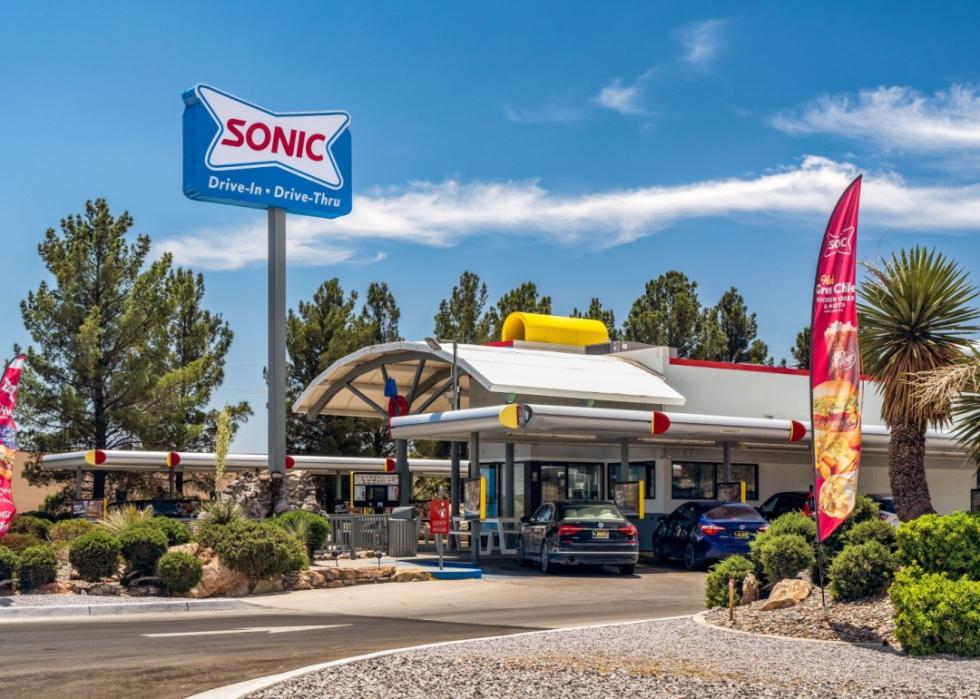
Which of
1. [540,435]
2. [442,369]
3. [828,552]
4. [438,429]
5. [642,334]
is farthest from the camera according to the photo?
[642,334]

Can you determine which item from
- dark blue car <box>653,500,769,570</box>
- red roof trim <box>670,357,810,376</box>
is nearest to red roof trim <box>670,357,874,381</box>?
red roof trim <box>670,357,810,376</box>

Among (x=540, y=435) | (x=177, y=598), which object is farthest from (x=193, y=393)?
(x=177, y=598)

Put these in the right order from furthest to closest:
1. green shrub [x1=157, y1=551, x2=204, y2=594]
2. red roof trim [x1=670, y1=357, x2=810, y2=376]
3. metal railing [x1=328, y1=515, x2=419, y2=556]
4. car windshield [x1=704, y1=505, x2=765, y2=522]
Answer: red roof trim [x1=670, y1=357, x2=810, y2=376] < metal railing [x1=328, y1=515, x2=419, y2=556] < car windshield [x1=704, y1=505, x2=765, y2=522] < green shrub [x1=157, y1=551, x2=204, y2=594]

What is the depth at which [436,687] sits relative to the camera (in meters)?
9.76

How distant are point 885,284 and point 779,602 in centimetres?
745

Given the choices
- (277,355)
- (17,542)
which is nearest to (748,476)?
(277,355)

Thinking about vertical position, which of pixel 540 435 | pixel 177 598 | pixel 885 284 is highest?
pixel 885 284

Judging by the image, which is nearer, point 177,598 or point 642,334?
point 177,598

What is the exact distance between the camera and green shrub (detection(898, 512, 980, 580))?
12422mm

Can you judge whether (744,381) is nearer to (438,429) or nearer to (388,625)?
(438,429)

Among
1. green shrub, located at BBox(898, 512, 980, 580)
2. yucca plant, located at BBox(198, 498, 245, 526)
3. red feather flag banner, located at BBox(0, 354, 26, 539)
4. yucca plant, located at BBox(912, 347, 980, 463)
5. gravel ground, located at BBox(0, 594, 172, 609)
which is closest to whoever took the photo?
green shrub, located at BBox(898, 512, 980, 580)

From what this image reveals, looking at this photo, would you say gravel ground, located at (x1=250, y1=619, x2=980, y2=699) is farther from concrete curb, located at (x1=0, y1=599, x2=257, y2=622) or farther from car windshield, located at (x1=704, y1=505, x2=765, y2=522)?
car windshield, located at (x1=704, y1=505, x2=765, y2=522)

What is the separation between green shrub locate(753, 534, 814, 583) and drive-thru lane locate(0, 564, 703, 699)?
2.58 meters

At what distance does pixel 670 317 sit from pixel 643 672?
52281 millimetres
